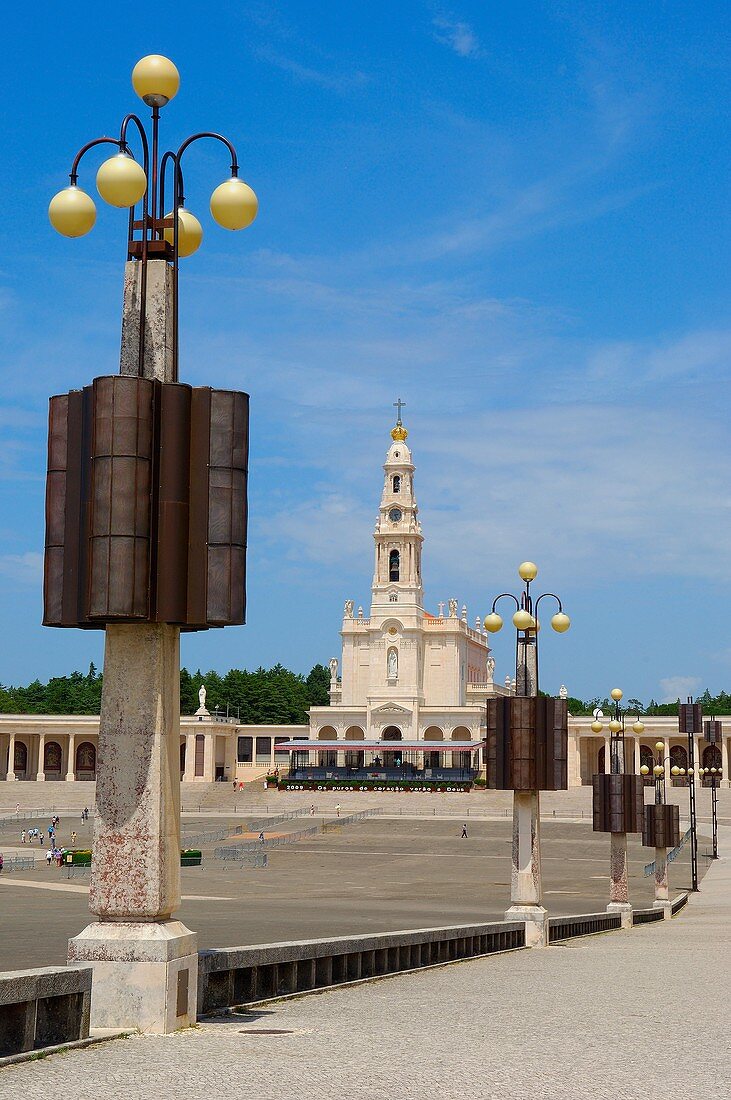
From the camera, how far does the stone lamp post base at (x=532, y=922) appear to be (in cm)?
2459

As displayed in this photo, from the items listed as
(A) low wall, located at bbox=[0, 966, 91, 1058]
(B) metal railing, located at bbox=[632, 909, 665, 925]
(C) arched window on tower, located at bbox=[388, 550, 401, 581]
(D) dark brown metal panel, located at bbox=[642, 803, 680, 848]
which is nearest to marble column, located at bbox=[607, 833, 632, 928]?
(B) metal railing, located at bbox=[632, 909, 665, 925]

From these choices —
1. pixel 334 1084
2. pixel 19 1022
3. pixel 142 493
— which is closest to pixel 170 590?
pixel 142 493

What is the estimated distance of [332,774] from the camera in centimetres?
10988

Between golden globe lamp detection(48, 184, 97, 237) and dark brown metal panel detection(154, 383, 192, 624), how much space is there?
158 cm

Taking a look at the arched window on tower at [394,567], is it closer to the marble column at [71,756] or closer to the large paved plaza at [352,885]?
the marble column at [71,756]

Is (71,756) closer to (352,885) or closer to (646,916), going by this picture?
(352,885)

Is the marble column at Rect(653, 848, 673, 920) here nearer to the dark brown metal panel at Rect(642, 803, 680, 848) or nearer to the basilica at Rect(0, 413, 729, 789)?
the dark brown metal panel at Rect(642, 803, 680, 848)

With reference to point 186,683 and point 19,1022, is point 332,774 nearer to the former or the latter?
point 186,683

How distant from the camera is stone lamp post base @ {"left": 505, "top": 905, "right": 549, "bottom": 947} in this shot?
24594 millimetres

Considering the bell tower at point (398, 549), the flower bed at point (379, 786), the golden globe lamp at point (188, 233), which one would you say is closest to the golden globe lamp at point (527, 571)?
the golden globe lamp at point (188, 233)

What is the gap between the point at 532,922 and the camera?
24609mm

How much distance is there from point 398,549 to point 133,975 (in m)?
115

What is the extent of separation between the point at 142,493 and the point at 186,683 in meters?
163

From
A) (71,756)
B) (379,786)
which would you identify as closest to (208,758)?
(71,756)
